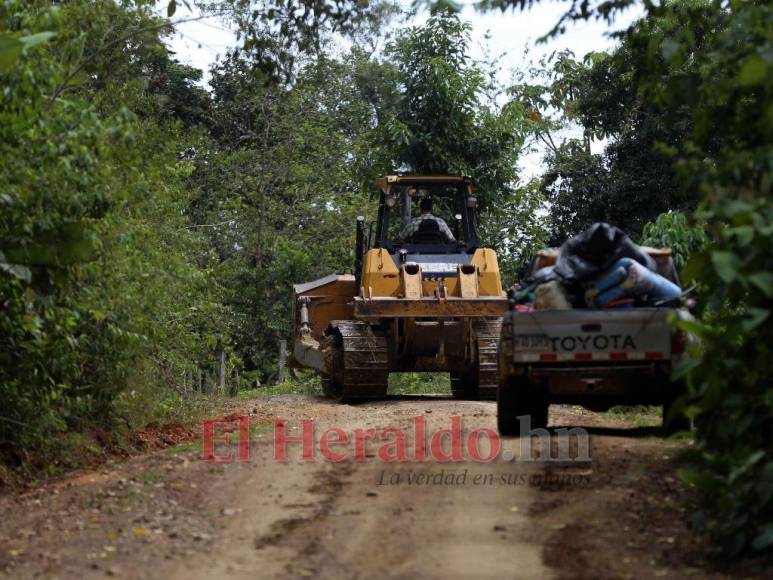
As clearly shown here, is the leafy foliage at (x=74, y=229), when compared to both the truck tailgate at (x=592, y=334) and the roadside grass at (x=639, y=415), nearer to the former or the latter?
the truck tailgate at (x=592, y=334)

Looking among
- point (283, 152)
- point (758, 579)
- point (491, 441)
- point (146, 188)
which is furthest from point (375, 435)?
point (283, 152)

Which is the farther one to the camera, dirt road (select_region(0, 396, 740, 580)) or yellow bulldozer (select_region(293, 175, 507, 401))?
yellow bulldozer (select_region(293, 175, 507, 401))

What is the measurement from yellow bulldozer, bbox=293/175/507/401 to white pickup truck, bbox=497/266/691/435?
5419 millimetres

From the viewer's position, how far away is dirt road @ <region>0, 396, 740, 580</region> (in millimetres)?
7605

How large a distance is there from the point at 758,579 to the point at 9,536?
5.06 m

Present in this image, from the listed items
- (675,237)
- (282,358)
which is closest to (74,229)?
(675,237)

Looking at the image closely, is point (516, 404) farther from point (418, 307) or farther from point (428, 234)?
point (428, 234)

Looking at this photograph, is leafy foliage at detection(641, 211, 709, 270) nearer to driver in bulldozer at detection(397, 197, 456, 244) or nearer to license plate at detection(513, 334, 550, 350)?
driver in bulldozer at detection(397, 197, 456, 244)

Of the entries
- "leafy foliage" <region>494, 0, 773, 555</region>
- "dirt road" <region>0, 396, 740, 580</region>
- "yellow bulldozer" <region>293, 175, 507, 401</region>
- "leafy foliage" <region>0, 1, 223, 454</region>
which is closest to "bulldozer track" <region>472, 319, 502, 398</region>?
"yellow bulldozer" <region>293, 175, 507, 401</region>

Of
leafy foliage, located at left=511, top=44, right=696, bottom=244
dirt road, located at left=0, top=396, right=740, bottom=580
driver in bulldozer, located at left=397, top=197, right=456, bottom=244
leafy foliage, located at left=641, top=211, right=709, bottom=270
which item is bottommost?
dirt road, located at left=0, top=396, right=740, bottom=580

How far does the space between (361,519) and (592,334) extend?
3.58 meters

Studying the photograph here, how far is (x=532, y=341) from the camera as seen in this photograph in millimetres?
11578

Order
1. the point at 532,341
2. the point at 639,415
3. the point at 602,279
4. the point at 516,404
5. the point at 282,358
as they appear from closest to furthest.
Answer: the point at 532,341, the point at 602,279, the point at 516,404, the point at 639,415, the point at 282,358

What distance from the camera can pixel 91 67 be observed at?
13266mm
